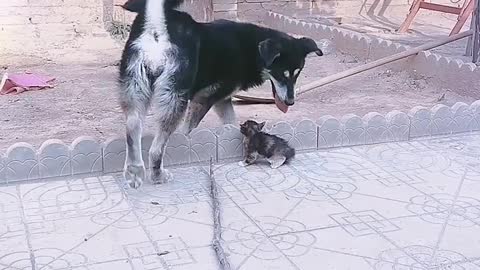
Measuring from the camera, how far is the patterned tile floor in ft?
9.28

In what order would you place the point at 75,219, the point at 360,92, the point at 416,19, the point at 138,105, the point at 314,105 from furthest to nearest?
the point at 416,19 → the point at 360,92 → the point at 314,105 → the point at 138,105 → the point at 75,219

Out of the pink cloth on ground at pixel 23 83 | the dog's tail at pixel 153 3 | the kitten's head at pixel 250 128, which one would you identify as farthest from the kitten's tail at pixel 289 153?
the pink cloth on ground at pixel 23 83

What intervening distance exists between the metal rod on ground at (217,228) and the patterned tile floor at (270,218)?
30mm

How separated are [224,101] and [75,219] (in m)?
1.52

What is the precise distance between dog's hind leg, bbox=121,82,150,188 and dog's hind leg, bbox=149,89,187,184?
0.06 m

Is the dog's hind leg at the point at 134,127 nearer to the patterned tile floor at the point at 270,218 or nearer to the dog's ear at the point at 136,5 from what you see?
the patterned tile floor at the point at 270,218

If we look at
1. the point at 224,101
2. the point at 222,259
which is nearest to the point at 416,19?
the point at 224,101

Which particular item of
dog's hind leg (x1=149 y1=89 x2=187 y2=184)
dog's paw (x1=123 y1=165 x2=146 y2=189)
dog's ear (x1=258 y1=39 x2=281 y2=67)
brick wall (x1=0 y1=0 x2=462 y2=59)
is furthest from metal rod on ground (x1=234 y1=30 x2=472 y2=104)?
brick wall (x1=0 y1=0 x2=462 y2=59)

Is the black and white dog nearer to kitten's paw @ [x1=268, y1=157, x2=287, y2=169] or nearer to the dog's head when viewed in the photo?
the dog's head

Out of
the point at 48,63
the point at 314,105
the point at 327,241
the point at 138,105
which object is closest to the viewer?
the point at 327,241

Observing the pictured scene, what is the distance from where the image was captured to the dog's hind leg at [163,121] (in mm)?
3641

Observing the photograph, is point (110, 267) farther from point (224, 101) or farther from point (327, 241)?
point (224, 101)

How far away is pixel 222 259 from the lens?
2801mm

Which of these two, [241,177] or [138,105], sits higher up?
[138,105]
